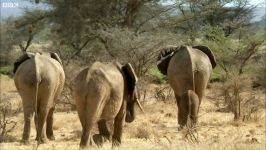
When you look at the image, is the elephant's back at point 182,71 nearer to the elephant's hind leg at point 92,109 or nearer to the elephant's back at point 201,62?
the elephant's back at point 201,62

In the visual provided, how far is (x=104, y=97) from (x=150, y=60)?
1138 centimetres

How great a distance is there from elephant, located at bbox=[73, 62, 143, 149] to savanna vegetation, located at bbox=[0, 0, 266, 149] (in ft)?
1.59

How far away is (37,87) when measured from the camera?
1167 centimetres

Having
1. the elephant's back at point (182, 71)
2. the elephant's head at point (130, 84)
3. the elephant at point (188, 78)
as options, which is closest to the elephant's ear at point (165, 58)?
the elephant at point (188, 78)

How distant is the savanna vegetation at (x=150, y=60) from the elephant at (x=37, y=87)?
0.48m

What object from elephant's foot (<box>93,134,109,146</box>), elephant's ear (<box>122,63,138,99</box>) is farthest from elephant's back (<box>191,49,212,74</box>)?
elephant's foot (<box>93,134,109,146</box>)

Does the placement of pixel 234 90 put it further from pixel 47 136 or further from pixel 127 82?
pixel 127 82

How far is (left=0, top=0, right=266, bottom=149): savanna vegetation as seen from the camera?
14.2 metres

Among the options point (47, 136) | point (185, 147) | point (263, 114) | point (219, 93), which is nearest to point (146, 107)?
point (219, 93)

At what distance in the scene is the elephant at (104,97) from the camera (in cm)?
936

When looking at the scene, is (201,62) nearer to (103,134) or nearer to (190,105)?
(190,105)

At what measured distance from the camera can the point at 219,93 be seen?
62.0 ft

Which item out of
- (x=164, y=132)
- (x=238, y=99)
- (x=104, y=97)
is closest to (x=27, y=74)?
(x=104, y=97)

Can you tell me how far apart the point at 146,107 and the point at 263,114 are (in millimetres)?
3749
